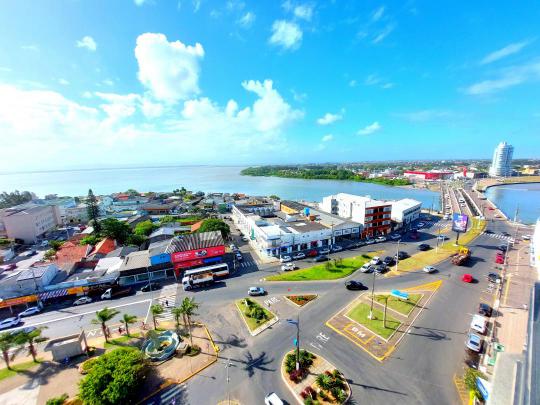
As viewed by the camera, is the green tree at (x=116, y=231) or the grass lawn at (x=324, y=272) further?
the green tree at (x=116, y=231)

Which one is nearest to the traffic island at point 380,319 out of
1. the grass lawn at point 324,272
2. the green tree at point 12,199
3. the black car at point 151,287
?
the grass lawn at point 324,272

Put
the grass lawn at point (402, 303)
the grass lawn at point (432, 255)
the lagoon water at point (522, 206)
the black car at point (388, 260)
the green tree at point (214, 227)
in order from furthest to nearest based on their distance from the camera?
the lagoon water at point (522, 206) → the green tree at point (214, 227) → the black car at point (388, 260) → the grass lawn at point (432, 255) → the grass lawn at point (402, 303)

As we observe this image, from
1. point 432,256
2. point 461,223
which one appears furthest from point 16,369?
point 461,223

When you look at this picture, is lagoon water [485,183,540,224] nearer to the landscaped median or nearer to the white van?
the landscaped median

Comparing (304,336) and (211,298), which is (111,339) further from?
(304,336)

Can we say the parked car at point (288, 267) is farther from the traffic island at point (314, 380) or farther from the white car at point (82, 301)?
the white car at point (82, 301)

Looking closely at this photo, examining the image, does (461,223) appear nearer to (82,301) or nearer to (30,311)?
(82,301)
